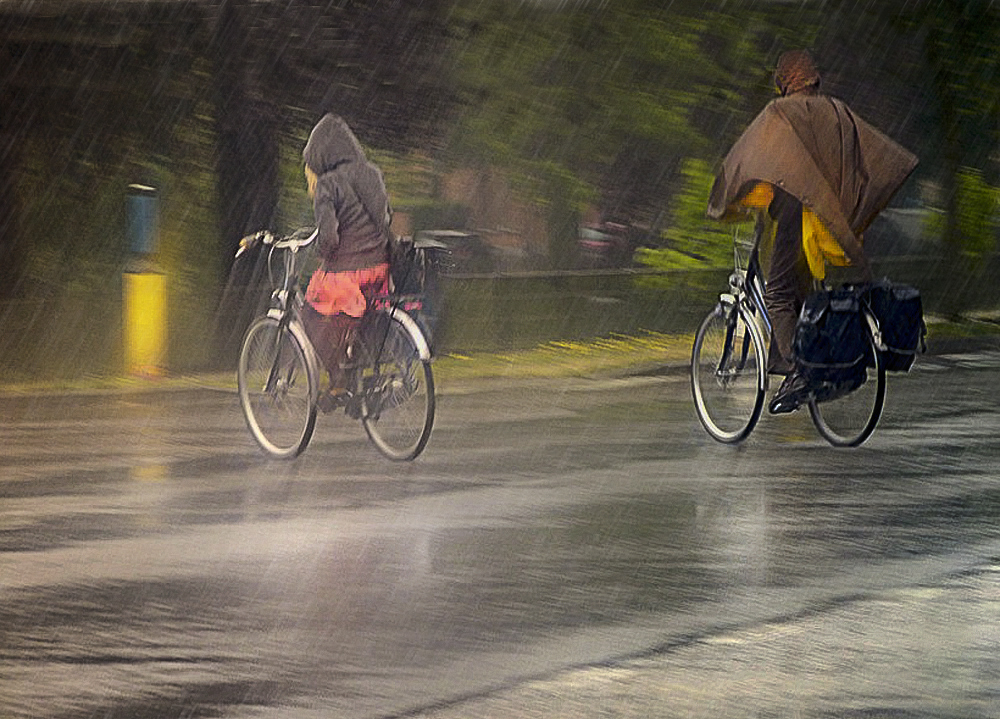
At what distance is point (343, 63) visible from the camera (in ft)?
52.9

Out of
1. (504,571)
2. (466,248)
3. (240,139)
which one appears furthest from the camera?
(466,248)

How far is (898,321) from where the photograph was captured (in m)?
10.3

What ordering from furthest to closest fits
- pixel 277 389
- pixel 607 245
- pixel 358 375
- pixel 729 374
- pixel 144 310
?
1. pixel 607 245
2. pixel 144 310
3. pixel 729 374
4. pixel 277 389
5. pixel 358 375

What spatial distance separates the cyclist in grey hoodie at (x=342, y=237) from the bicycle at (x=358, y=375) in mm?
72

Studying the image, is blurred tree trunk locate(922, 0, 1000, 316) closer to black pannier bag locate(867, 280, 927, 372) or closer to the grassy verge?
the grassy verge

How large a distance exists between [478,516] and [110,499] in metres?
1.80

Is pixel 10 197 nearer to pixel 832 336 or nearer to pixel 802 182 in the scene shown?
pixel 802 182

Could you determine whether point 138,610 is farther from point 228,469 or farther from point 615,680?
point 228,469

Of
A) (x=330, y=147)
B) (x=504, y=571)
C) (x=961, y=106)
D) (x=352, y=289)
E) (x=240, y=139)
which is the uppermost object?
(x=961, y=106)

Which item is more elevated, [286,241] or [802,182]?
[802,182]

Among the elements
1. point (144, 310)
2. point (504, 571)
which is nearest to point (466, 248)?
point (144, 310)

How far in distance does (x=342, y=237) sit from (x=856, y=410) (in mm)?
2910

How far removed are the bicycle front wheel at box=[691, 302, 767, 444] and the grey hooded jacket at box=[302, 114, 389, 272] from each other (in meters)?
2.01

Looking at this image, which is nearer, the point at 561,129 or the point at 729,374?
the point at 729,374
